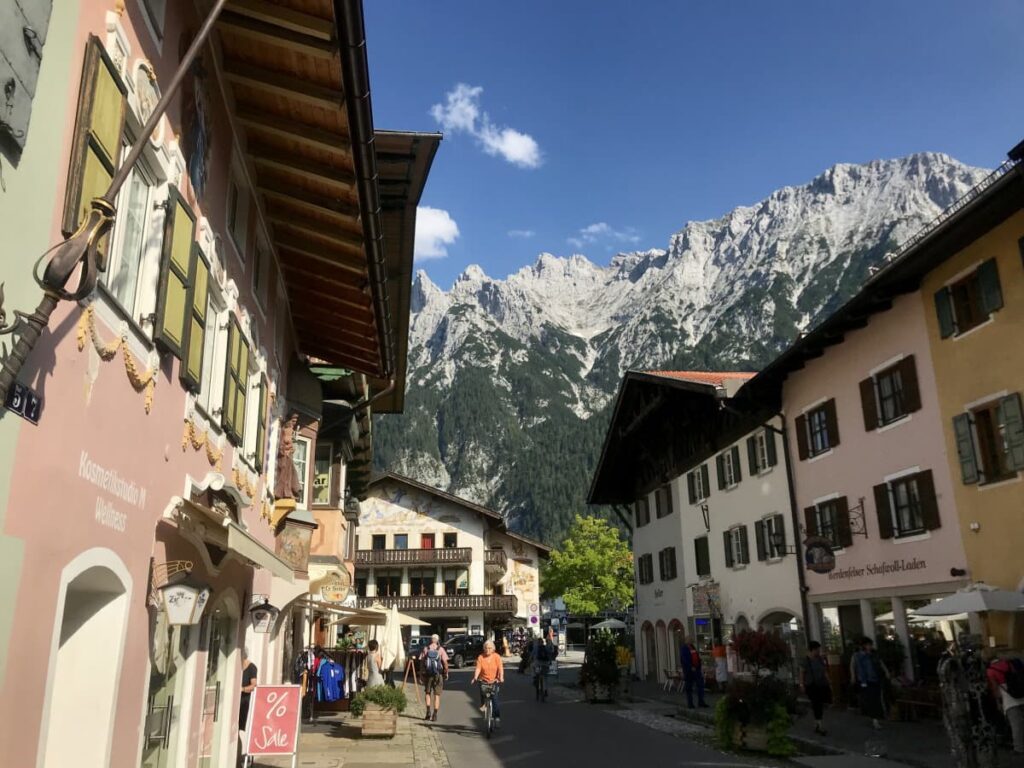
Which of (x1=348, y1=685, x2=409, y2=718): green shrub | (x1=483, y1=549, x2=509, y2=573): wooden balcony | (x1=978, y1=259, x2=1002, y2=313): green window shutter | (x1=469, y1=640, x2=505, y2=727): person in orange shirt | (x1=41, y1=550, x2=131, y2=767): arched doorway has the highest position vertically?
(x1=978, y1=259, x2=1002, y2=313): green window shutter

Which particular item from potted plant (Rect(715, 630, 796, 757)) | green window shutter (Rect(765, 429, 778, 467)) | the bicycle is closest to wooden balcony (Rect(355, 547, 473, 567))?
green window shutter (Rect(765, 429, 778, 467))

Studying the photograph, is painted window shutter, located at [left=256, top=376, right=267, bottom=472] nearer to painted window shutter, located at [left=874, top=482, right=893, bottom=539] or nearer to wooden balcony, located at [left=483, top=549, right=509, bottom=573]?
painted window shutter, located at [left=874, top=482, right=893, bottom=539]

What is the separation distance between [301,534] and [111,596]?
8.84 metres

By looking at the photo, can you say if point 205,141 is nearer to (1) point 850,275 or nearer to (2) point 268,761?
(2) point 268,761

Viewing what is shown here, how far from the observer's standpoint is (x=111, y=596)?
249 inches

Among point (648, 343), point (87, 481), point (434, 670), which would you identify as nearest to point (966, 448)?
point (434, 670)

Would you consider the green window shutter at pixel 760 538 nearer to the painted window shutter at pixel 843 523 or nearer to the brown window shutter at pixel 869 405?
the painted window shutter at pixel 843 523

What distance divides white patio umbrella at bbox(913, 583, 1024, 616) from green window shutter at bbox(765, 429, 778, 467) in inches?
389

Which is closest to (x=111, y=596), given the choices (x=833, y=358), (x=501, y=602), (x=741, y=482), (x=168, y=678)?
(x=168, y=678)

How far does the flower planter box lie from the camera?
52.1 feet

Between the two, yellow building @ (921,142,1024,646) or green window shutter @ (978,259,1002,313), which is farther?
green window shutter @ (978,259,1002,313)

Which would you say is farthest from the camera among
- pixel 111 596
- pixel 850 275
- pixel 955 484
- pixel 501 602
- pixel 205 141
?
pixel 850 275

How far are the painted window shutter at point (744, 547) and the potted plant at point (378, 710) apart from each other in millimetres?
14215

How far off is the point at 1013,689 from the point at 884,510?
764 cm
